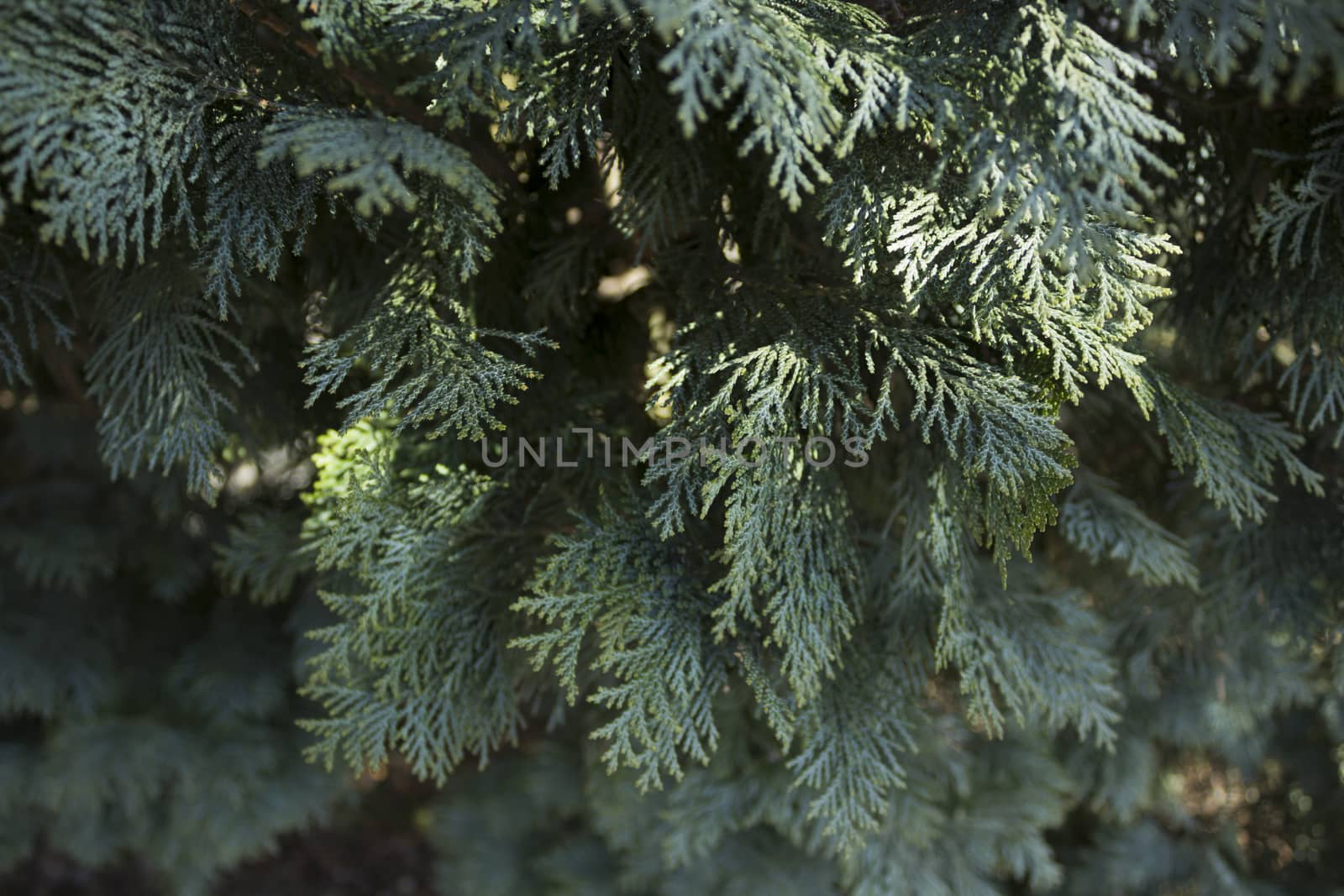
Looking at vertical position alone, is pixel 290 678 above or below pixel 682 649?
below

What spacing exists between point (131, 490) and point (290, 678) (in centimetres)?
85

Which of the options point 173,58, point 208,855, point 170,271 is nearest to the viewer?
point 173,58

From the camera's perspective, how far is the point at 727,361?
1319mm

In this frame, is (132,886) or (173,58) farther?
(132,886)

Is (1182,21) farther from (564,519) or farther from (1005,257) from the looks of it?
(564,519)

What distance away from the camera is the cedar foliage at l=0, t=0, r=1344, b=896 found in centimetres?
115

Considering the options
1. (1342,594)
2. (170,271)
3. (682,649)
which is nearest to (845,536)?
(682,649)

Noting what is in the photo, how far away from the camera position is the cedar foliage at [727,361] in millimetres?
1149

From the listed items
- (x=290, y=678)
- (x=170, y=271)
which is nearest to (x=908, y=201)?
(x=170, y=271)

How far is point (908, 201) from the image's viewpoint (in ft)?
4.17

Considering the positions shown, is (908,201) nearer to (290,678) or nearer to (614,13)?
(614,13)

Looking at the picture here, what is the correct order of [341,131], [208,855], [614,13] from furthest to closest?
[208,855], [614,13], [341,131]

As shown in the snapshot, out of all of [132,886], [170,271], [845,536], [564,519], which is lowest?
[132,886]

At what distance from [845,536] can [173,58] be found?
1.31m
